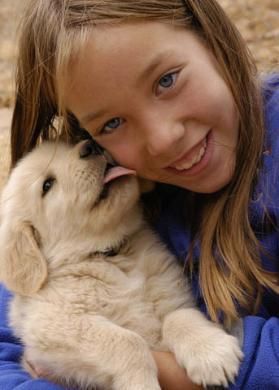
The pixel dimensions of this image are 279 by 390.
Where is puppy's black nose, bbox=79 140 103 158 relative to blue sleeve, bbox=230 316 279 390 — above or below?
above

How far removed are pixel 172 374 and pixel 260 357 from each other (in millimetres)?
335

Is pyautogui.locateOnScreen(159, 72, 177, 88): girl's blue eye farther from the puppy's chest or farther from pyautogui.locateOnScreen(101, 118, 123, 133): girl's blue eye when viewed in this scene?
the puppy's chest

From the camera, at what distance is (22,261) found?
2666 millimetres

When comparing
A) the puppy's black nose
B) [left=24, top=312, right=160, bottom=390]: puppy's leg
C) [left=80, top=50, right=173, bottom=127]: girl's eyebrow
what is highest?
[left=80, top=50, right=173, bottom=127]: girl's eyebrow

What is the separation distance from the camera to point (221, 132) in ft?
8.18

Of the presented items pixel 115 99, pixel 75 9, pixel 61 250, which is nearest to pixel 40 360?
pixel 61 250

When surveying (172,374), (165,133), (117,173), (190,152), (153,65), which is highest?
(153,65)

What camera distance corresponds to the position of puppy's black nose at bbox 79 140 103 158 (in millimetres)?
2688

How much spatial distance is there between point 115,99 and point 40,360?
104 cm

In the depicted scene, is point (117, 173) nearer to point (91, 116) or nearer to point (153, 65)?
point (91, 116)

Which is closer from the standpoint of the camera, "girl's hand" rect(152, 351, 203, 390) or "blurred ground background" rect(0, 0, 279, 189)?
"girl's hand" rect(152, 351, 203, 390)

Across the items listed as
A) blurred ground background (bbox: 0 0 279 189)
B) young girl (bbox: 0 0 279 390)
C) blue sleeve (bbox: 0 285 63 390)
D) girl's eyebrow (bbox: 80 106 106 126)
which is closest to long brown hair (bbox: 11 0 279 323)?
young girl (bbox: 0 0 279 390)

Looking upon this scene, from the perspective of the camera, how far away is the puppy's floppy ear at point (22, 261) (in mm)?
2627

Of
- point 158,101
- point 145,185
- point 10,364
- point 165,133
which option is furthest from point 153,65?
point 10,364
